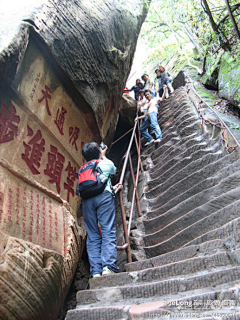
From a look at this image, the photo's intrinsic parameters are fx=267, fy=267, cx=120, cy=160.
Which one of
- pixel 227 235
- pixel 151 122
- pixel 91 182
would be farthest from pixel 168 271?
pixel 151 122

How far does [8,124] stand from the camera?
3203 mm

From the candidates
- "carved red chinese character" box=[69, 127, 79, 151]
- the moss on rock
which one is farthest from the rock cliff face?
the moss on rock

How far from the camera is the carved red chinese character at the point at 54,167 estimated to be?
3.79m

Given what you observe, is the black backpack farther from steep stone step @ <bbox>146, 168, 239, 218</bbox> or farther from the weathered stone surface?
the weathered stone surface

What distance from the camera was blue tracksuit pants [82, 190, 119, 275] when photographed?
280 cm

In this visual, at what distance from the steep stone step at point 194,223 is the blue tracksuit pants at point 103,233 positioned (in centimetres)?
83

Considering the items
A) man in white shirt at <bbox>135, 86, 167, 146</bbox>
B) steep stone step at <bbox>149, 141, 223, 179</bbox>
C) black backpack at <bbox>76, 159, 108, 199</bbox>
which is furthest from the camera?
man in white shirt at <bbox>135, 86, 167, 146</bbox>

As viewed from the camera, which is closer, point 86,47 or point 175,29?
point 86,47

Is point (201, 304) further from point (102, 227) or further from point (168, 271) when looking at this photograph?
point (102, 227)

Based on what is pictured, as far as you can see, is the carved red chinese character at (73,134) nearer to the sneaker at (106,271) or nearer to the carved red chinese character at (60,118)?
the carved red chinese character at (60,118)

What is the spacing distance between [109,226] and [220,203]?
51.3 inches

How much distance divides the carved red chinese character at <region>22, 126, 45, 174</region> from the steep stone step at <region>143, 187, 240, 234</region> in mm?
1765

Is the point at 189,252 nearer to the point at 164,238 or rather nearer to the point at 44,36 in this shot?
the point at 164,238

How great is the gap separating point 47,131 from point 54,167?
0.53 metres
